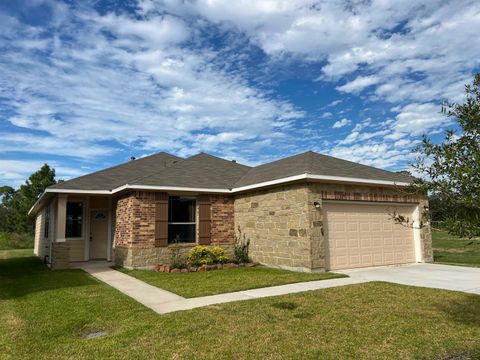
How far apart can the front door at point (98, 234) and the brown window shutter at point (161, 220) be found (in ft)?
15.6

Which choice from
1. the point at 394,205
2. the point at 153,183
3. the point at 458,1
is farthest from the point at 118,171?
the point at 458,1

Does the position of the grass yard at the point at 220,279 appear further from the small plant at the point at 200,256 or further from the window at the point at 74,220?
the window at the point at 74,220

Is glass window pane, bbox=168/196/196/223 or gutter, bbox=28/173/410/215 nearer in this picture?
gutter, bbox=28/173/410/215

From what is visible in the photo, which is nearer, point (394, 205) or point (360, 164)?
point (394, 205)

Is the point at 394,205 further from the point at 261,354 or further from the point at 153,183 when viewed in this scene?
the point at 261,354

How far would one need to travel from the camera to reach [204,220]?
13.2 meters

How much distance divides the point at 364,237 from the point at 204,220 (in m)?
5.69

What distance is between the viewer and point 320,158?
42.1ft

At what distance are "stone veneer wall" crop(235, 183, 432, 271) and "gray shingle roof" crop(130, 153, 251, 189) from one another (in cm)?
135

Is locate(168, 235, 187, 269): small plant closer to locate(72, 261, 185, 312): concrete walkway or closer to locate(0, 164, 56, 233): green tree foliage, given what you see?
locate(72, 261, 185, 312): concrete walkway

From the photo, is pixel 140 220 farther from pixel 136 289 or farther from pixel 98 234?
pixel 98 234

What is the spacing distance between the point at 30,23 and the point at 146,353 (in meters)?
9.48

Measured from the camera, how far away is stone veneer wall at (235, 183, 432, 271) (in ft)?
34.6

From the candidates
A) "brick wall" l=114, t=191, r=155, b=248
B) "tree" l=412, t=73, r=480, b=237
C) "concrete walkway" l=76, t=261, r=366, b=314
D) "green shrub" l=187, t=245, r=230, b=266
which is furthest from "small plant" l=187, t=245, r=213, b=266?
"tree" l=412, t=73, r=480, b=237
